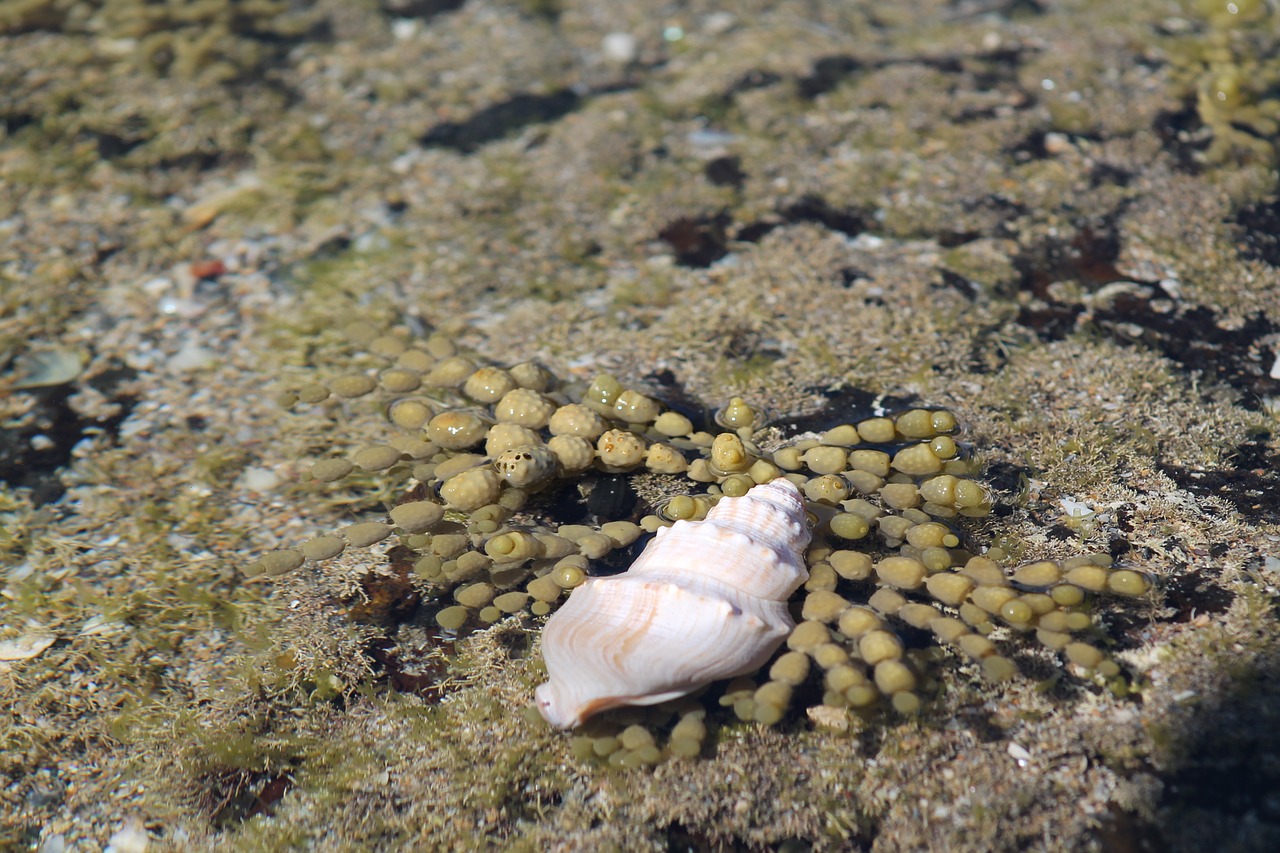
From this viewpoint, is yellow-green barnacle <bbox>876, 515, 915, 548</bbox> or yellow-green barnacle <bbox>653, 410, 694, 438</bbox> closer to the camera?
yellow-green barnacle <bbox>876, 515, 915, 548</bbox>

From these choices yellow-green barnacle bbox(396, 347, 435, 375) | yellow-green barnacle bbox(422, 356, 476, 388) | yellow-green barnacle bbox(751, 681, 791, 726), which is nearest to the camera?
yellow-green barnacle bbox(751, 681, 791, 726)

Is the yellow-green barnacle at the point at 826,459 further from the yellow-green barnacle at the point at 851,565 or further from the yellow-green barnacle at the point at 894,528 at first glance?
the yellow-green barnacle at the point at 851,565

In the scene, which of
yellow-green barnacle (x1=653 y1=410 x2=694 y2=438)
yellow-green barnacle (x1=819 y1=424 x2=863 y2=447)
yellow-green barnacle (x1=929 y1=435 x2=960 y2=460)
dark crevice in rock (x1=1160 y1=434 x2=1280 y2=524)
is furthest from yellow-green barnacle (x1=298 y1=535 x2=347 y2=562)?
dark crevice in rock (x1=1160 y1=434 x2=1280 y2=524)

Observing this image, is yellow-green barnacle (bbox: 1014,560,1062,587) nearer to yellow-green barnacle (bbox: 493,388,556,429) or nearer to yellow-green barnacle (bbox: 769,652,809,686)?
yellow-green barnacle (bbox: 769,652,809,686)

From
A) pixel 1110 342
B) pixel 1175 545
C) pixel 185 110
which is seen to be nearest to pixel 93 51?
pixel 185 110

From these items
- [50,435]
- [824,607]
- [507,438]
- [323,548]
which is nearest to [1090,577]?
[824,607]

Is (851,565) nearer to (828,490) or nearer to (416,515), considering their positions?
(828,490)

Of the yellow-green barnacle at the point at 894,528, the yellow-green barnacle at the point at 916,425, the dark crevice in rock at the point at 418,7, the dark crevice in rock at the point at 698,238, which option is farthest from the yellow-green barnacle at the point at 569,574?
the dark crevice in rock at the point at 418,7
